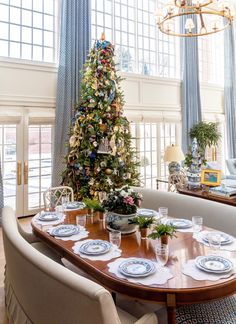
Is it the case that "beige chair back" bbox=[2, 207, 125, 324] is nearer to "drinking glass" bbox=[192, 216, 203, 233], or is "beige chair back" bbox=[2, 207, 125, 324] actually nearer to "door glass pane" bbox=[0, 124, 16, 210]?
"drinking glass" bbox=[192, 216, 203, 233]

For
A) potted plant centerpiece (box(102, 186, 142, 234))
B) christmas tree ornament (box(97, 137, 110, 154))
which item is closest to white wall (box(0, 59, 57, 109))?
christmas tree ornament (box(97, 137, 110, 154))

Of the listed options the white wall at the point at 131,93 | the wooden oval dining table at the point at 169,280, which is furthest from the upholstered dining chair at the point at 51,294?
the white wall at the point at 131,93

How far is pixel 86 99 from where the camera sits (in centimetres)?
484

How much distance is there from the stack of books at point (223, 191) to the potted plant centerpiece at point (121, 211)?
1.18 m

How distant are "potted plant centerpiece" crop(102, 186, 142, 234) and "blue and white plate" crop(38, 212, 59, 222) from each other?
60 cm

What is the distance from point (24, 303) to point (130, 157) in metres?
3.72

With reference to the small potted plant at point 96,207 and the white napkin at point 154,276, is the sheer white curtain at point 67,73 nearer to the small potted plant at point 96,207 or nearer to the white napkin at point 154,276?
the small potted plant at point 96,207

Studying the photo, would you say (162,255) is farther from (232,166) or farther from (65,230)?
(232,166)

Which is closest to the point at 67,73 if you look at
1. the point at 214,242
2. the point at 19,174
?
the point at 19,174

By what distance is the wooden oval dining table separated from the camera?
1409mm

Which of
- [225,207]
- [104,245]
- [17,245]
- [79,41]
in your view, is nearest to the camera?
[17,245]

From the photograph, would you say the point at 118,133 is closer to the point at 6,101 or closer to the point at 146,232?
the point at 6,101

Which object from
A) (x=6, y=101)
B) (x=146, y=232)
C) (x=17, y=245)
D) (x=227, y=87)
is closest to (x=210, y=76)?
(x=227, y=87)

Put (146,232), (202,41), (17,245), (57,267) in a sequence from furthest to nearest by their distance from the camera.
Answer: (202,41)
(146,232)
(17,245)
(57,267)
